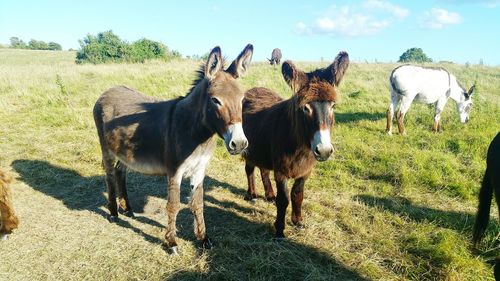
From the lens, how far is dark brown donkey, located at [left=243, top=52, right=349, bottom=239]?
11.4 feet

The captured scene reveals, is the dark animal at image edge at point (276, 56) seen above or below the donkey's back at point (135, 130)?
above

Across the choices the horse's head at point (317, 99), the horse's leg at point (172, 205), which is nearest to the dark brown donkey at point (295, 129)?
the horse's head at point (317, 99)

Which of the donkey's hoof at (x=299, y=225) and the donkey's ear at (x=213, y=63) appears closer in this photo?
the donkey's ear at (x=213, y=63)

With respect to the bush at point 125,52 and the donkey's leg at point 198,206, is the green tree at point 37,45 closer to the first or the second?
the bush at point 125,52

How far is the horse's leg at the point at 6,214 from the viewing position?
383 centimetres

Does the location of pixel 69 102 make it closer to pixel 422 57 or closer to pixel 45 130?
pixel 45 130

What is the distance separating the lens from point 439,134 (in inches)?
337

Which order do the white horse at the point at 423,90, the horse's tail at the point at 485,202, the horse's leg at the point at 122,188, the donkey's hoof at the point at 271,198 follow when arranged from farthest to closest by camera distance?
the white horse at the point at 423,90 < the donkey's hoof at the point at 271,198 < the horse's leg at the point at 122,188 < the horse's tail at the point at 485,202

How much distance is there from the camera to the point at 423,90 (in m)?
9.42

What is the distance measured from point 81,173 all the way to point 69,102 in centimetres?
552

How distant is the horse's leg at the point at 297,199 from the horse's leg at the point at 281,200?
23 centimetres

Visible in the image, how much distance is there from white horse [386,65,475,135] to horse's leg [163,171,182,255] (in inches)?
263

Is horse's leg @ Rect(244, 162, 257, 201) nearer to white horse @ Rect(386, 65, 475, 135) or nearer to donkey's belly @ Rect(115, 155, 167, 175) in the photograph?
donkey's belly @ Rect(115, 155, 167, 175)

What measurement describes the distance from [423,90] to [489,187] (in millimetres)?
7080
